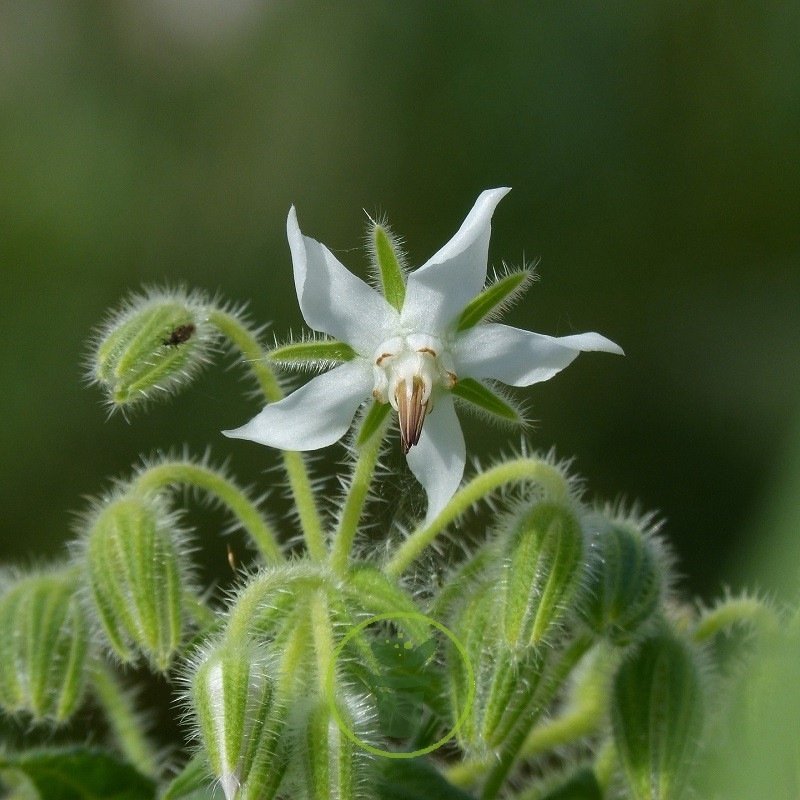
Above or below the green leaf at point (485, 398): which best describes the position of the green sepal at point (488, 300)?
above

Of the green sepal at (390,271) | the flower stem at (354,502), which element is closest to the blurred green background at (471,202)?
the green sepal at (390,271)

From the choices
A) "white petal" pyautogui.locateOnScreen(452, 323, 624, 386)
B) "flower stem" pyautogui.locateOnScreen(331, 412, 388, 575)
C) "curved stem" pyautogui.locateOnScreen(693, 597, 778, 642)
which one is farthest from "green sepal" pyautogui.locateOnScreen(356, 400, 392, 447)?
"curved stem" pyautogui.locateOnScreen(693, 597, 778, 642)

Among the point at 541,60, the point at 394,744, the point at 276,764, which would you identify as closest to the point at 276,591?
the point at 276,764

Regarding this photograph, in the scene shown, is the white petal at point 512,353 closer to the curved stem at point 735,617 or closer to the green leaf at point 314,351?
the green leaf at point 314,351

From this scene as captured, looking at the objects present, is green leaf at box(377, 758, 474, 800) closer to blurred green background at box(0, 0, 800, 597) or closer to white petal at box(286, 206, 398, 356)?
white petal at box(286, 206, 398, 356)

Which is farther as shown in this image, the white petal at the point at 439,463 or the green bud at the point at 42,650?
the green bud at the point at 42,650

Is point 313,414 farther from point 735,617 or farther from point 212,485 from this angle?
point 735,617
